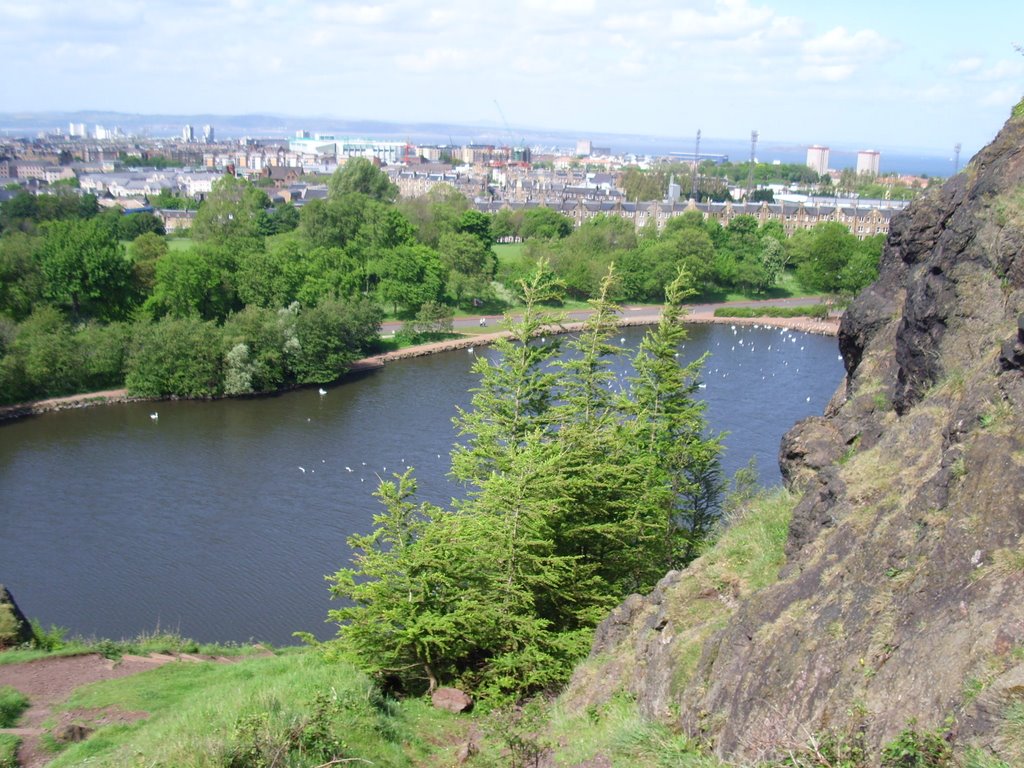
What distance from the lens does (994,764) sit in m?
4.54

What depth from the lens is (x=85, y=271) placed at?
3812 centimetres

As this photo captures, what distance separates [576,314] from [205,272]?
19310mm

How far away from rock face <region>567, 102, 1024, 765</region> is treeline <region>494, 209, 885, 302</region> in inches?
1610

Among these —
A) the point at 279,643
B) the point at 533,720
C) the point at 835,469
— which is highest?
the point at 835,469

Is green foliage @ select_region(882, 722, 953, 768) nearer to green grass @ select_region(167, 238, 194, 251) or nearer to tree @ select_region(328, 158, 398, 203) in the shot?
green grass @ select_region(167, 238, 194, 251)

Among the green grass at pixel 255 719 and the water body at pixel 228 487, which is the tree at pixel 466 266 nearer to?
the water body at pixel 228 487

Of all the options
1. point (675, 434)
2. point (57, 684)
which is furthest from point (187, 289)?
point (57, 684)

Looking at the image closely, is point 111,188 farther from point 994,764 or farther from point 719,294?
point 994,764

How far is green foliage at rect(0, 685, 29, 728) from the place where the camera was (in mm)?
9836

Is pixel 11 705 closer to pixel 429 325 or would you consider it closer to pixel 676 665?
pixel 676 665

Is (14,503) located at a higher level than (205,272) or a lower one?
lower

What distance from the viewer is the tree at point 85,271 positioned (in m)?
37.7

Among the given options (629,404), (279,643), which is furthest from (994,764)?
(279,643)

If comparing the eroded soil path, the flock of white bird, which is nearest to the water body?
the flock of white bird
